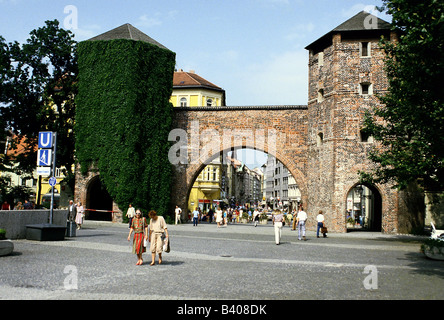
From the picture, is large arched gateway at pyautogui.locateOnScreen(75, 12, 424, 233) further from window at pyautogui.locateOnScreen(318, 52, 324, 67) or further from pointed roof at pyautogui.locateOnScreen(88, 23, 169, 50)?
pointed roof at pyautogui.locateOnScreen(88, 23, 169, 50)

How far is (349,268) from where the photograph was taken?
12.0 meters

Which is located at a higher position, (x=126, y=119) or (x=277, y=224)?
(x=126, y=119)

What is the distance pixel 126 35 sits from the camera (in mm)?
33562

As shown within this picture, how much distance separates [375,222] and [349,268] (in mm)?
24294

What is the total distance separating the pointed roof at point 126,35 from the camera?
3341 cm

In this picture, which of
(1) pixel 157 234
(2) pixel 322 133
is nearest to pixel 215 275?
(1) pixel 157 234

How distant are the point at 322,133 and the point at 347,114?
2.20 meters

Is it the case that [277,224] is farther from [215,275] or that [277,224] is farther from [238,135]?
[238,135]

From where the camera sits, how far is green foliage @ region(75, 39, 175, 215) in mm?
31469

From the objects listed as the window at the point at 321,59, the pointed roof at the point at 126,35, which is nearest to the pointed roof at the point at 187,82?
the pointed roof at the point at 126,35

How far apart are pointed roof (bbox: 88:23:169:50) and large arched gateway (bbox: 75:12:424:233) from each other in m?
5.83

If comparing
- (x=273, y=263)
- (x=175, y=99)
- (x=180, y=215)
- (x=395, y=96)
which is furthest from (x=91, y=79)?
(x=175, y=99)

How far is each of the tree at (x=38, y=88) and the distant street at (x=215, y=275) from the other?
21414mm

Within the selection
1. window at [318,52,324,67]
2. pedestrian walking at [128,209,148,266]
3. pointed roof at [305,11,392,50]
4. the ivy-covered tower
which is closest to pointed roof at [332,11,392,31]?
pointed roof at [305,11,392,50]
